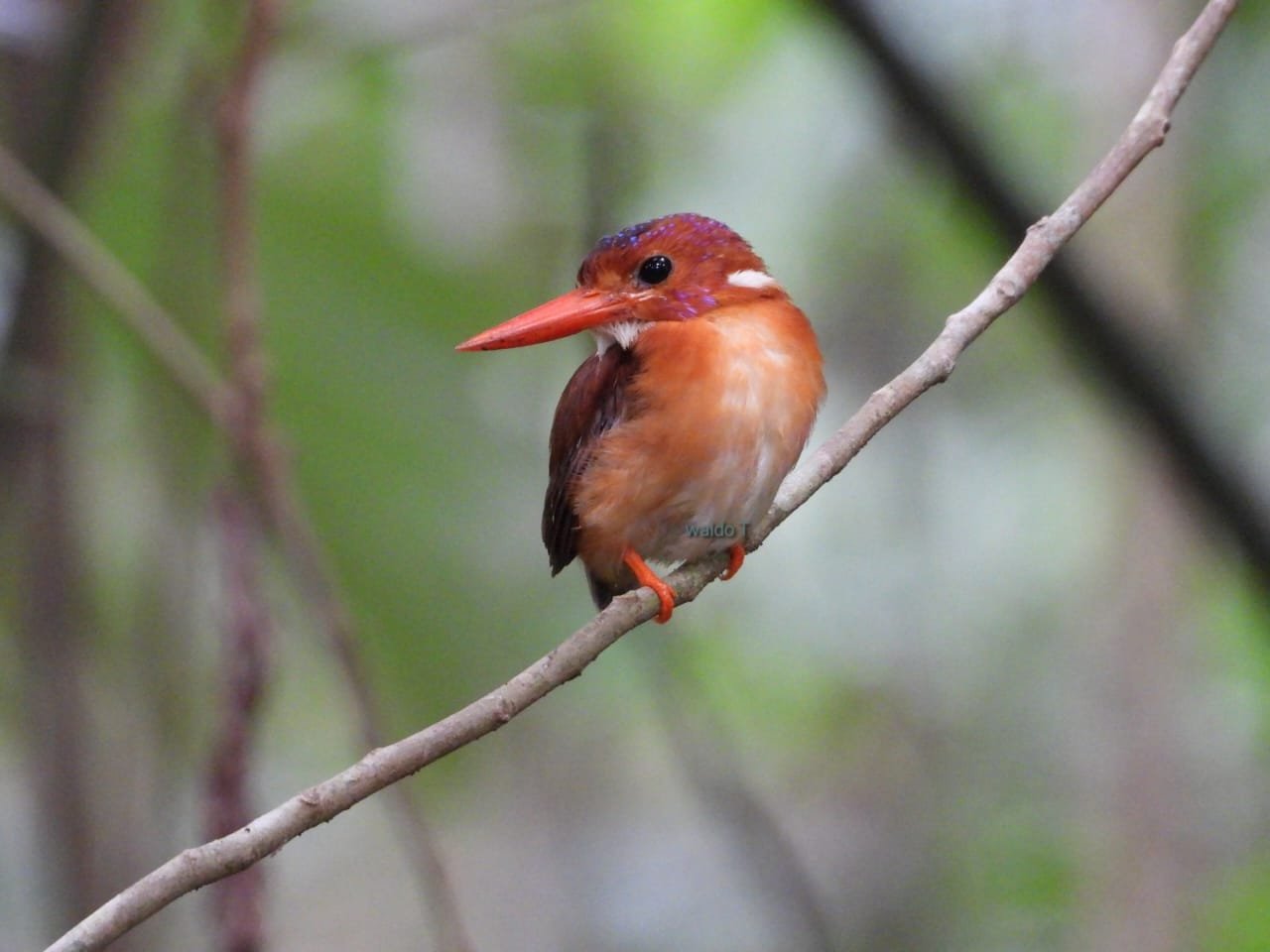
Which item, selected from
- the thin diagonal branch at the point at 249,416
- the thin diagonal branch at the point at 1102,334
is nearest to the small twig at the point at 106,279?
the thin diagonal branch at the point at 249,416

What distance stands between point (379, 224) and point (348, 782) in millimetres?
1986

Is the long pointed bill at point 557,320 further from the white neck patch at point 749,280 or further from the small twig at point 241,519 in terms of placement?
the small twig at point 241,519

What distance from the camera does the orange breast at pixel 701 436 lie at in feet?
6.50

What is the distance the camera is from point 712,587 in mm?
4188

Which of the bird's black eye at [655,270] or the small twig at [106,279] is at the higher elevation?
the small twig at [106,279]

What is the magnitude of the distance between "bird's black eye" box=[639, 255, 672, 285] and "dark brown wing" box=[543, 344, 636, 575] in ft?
0.36

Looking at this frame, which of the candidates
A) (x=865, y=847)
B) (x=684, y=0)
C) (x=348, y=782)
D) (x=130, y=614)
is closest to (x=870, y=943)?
(x=865, y=847)

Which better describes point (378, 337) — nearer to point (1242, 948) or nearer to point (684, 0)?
point (684, 0)

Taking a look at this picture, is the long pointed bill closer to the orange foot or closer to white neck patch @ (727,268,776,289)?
white neck patch @ (727,268,776,289)

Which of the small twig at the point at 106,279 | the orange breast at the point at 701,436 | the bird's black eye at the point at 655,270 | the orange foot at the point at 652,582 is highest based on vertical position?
the small twig at the point at 106,279

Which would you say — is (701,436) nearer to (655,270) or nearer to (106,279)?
(655,270)

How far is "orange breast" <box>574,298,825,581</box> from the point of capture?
1980 millimetres

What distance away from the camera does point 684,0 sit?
3.71 meters

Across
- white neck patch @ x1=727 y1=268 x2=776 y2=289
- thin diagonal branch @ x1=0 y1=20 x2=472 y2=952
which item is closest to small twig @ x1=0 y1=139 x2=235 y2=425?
thin diagonal branch @ x1=0 y1=20 x2=472 y2=952
